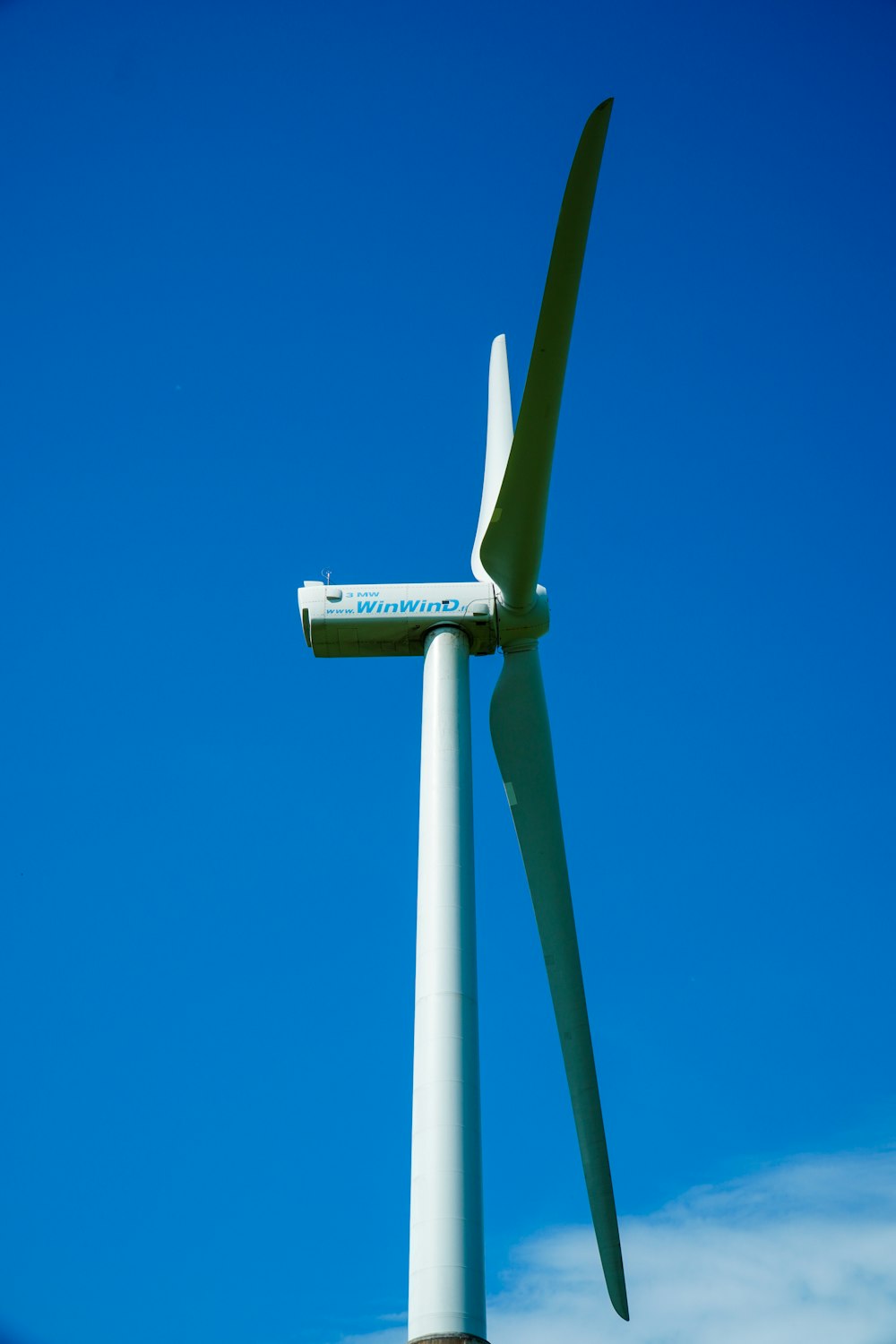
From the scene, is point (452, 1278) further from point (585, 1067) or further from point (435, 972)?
point (585, 1067)

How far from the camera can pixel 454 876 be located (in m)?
14.0

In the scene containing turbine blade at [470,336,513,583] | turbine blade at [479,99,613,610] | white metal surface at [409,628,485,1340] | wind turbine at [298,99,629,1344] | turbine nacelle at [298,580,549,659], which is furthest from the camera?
turbine blade at [470,336,513,583]

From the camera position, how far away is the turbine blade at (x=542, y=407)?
1332cm

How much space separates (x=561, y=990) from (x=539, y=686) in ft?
14.5

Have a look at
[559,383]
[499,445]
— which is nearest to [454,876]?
[559,383]

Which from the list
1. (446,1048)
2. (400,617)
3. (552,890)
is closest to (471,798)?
(552,890)

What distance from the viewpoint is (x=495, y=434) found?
2067 centimetres

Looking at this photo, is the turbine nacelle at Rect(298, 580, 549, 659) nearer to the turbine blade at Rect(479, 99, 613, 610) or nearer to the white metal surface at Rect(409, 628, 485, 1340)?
the turbine blade at Rect(479, 99, 613, 610)

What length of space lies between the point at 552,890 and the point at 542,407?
661cm

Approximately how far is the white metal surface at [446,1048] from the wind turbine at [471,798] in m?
0.02

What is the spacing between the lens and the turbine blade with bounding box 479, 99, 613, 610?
13.3m

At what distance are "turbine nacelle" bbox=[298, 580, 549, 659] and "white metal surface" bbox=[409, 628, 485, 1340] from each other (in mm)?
1087

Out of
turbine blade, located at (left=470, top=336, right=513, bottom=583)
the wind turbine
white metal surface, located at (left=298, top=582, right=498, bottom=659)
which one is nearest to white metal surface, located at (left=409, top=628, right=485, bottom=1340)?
the wind turbine

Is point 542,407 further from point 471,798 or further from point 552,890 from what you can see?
point 552,890
